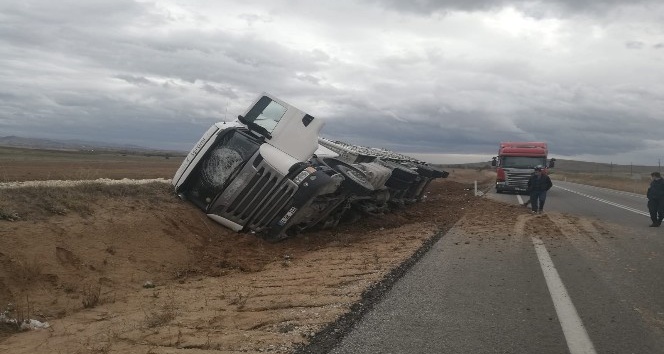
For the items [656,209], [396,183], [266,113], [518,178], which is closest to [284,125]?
[266,113]

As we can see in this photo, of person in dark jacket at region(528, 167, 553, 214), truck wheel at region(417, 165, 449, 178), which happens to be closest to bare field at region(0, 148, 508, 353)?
person in dark jacket at region(528, 167, 553, 214)

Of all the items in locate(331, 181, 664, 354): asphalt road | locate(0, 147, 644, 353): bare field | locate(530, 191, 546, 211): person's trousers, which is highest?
locate(530, 191, 546, 211): person's trousers

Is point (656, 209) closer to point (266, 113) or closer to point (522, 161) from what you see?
point (266, 113)

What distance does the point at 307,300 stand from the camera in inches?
223

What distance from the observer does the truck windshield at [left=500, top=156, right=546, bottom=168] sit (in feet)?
83.7

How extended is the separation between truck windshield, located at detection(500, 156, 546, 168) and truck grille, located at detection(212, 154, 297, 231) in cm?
1840

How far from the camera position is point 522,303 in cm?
566

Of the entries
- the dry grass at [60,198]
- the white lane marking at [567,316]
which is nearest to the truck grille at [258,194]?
the dry grass at [60,198]

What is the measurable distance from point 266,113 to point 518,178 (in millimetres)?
17288

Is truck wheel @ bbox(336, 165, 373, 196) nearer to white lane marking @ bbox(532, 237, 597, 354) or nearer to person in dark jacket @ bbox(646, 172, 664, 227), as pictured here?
white lane marking @ bbox(532, 237, 597, 354)

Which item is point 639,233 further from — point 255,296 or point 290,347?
point 290,347

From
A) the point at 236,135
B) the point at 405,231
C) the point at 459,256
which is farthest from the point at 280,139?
the point at 459,256

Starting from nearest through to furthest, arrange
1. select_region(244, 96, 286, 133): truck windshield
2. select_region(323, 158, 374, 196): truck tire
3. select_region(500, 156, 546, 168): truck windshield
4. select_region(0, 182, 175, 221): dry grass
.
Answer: select_region(0, 182, 175, 221): dry grass, select_region(323, 158, 374, 196): truck tire, select_region(244, 96, 286, 133): truck windshield, select_region(500, 156, 546, 168): truck windshield

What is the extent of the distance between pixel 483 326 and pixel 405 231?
6.82 metres
